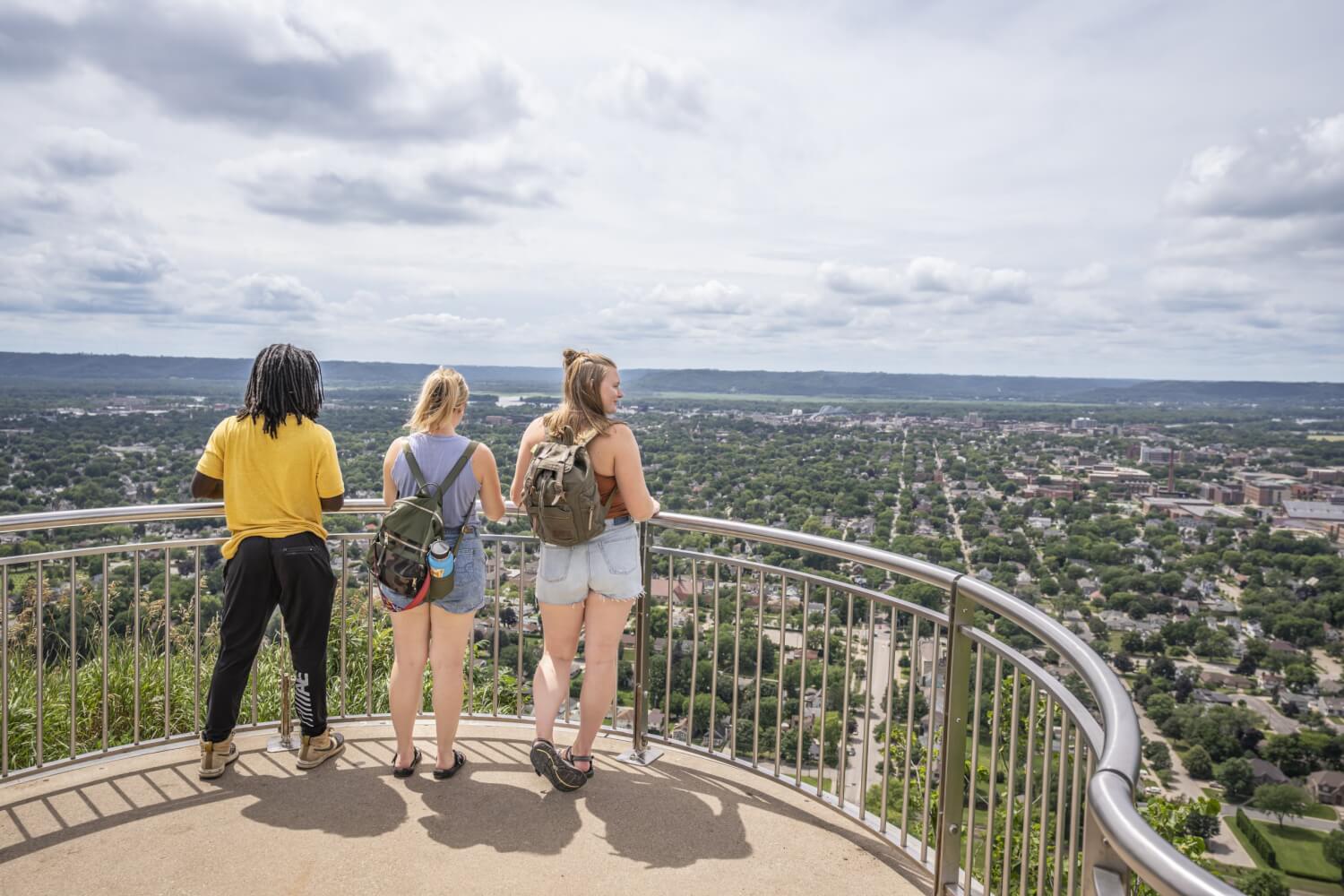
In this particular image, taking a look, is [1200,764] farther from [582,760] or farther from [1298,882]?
[582,760]

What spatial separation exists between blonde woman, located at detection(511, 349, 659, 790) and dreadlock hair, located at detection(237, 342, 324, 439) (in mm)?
972

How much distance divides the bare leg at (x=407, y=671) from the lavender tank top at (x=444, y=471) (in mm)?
437

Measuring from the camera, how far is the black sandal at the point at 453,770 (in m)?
3.78

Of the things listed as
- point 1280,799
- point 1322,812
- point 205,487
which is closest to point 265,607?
point 205,487

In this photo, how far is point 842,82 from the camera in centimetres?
1205

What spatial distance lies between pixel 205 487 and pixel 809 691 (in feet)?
9.96

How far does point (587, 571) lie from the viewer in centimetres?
348

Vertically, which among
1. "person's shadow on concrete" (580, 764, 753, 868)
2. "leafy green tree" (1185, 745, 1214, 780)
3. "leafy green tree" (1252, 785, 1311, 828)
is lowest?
"leafy green tree" (1252, 785, 1311, 828)

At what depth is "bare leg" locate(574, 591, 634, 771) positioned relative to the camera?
11.6 ft

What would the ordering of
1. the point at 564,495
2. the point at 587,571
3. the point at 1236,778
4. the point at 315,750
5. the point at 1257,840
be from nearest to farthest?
the point at 564,495
the point at 587,571
the point at 315,750
the point at 1257,840
the point at 1236,778

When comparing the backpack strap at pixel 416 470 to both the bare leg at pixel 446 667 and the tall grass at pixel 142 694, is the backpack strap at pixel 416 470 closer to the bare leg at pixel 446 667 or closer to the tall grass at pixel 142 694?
the bare leg at pixel 446 667

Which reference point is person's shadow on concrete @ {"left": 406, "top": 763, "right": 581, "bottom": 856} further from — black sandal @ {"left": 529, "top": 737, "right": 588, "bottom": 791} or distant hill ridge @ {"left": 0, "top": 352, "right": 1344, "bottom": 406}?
distant hill ridge @ {"left": 0, "top": 352, "right": 1344, "bottom": 406}

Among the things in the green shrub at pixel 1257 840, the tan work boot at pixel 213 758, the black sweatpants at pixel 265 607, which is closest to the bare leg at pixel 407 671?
the black sweatpants at pixel 265 607

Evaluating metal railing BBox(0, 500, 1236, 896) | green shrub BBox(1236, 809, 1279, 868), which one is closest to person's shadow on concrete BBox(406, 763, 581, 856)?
metal railing BBox(0, 500, 1236, 896)
